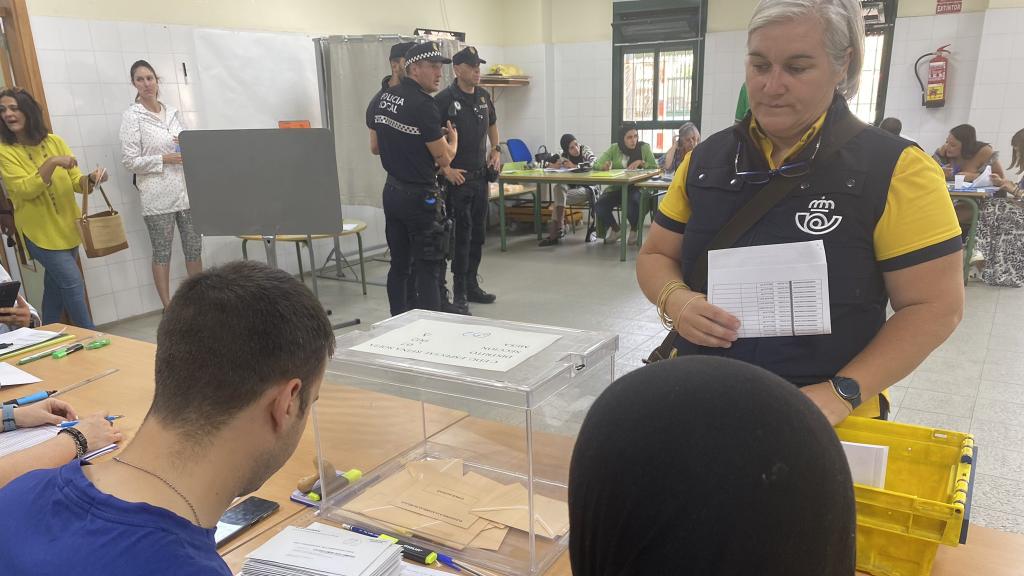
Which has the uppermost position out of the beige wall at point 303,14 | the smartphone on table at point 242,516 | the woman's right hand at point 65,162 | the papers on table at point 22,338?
the beige wall at point 303,14

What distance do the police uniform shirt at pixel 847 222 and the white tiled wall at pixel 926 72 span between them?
669cm

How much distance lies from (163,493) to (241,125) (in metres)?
4.95

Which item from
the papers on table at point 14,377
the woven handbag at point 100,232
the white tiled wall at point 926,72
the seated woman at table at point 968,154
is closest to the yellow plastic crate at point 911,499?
the papers on table at point 14,377

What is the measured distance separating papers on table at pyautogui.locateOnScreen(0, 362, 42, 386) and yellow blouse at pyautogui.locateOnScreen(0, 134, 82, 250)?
6.70 feet

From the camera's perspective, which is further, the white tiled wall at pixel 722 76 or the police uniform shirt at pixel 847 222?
the white tiled wall at pixel 722 76

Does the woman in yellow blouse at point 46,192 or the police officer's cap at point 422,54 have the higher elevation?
the police officer's cap at point 422,54

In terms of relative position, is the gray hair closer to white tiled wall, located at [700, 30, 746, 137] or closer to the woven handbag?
the woven handbag

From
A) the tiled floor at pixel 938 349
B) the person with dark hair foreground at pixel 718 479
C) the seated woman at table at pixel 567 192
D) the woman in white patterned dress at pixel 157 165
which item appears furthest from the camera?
the seated woman at table at pixel 567 192

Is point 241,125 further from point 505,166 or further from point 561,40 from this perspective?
point 561,40

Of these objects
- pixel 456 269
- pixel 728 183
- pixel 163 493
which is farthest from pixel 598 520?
pixel 456 269

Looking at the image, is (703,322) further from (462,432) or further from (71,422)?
(71,422)

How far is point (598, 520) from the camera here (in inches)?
15.8

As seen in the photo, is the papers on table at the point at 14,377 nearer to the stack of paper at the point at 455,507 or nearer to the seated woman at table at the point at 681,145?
the stack of paper at the point at 455,507

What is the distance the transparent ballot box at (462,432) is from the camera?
3.66 feet
